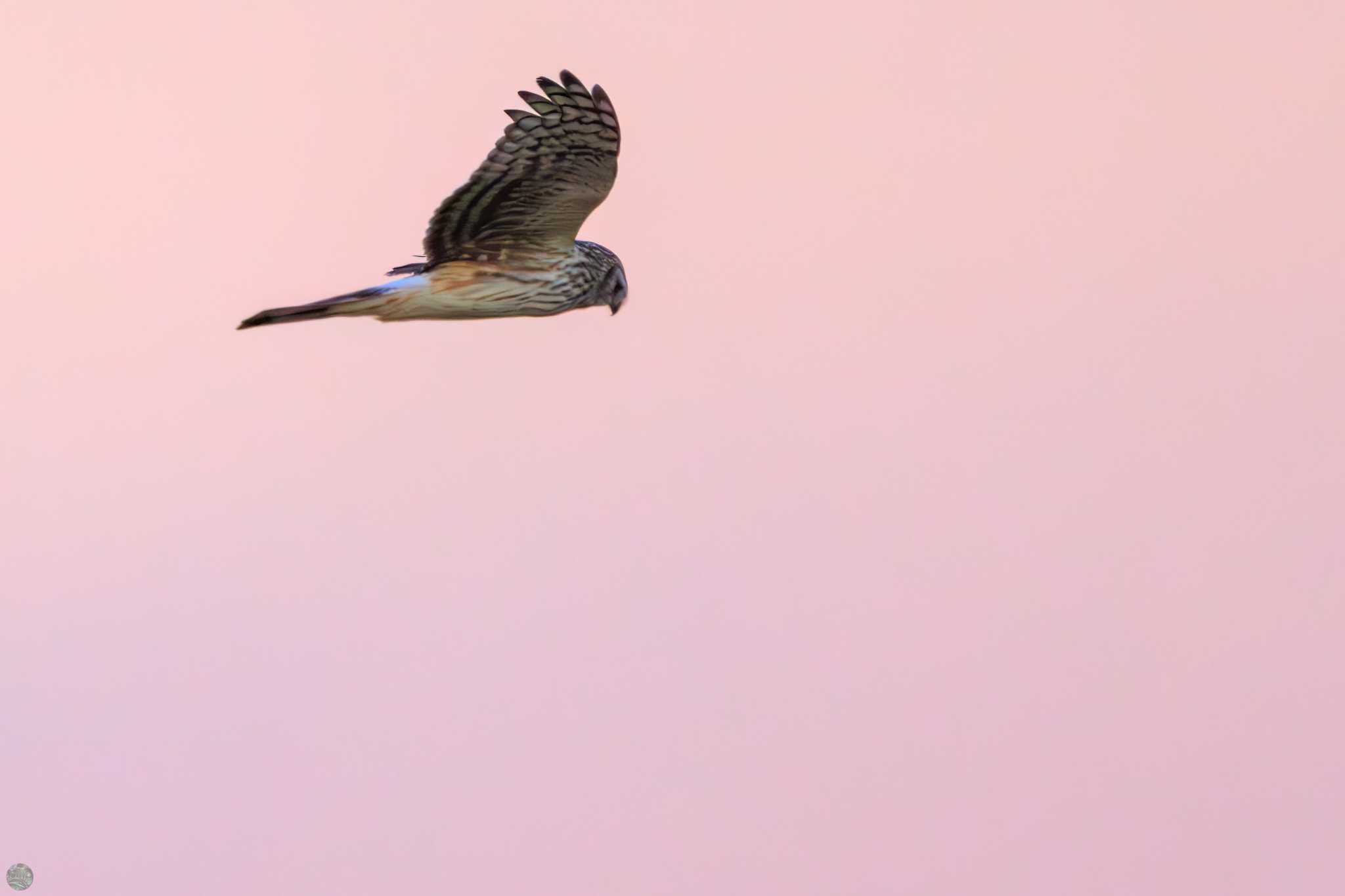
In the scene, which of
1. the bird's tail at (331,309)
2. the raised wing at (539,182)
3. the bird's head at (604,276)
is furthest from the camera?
the bird's head at (604,276)

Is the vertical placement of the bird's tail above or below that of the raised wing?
below

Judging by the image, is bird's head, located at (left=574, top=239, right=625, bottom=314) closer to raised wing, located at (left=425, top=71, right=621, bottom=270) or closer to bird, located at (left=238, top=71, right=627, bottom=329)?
bird, located at (left=238, top=71, right=627, bottom=329)

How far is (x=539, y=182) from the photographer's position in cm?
610

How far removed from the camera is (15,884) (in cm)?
1297

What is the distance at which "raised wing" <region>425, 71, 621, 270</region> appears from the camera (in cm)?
589

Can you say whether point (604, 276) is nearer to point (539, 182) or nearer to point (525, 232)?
point (525, 232)

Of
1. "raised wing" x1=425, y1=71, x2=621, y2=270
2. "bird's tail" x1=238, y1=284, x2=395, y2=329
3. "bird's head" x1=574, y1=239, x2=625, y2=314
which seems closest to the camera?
"bird's tail" x1=238, y1=284, x2=395, y2=329

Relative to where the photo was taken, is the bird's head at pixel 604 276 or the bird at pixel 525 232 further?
the bird's head at pixel 604 276

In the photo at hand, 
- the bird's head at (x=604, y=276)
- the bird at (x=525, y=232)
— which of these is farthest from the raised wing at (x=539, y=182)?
the bird's head at (x=604, y=276)

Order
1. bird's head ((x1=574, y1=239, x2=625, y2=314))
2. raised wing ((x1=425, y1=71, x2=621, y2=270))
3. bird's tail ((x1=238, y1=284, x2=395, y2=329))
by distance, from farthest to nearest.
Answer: bird's head ((x1=574, y1=239, x2=625, y2=314)) → raised wing ((x1=425, y1=71, x2=621, y2=270)) → bird's tail ((x1=238, y1=284, x2=395, y2=329))

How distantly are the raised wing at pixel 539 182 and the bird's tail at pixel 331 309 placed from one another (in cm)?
34

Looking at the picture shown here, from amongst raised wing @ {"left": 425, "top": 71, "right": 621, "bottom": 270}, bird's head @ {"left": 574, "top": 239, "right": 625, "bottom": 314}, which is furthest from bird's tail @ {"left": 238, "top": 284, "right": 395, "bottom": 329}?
bird's head @ {"left": 574, "top": 239, "right": 625, "bottom": 314}

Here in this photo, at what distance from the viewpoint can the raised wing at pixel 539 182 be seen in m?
5.89

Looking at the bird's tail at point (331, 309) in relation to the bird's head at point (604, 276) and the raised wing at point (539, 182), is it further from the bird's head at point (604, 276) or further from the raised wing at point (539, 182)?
the bird's head at point (604, 276)
